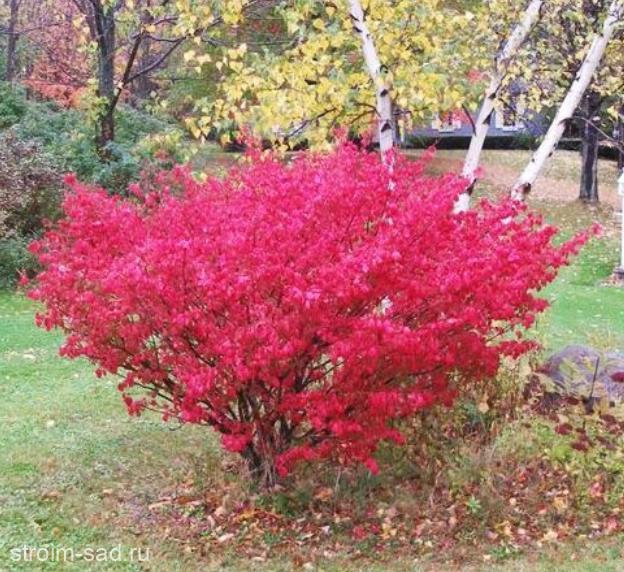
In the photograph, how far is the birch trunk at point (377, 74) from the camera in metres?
6.77

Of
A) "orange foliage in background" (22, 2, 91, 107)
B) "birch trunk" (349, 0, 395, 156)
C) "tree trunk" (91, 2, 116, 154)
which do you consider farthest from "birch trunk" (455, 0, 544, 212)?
"orange foliage in background" (22, 2, 91, 107)

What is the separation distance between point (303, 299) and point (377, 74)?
3.36 meters

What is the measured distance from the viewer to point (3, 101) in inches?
677

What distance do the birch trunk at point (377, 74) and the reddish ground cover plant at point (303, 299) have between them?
75.5 inches

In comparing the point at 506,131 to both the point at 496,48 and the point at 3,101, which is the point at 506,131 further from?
the point at 496,48

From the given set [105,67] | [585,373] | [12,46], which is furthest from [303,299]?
[12,46]

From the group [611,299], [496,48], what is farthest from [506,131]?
[496,48]

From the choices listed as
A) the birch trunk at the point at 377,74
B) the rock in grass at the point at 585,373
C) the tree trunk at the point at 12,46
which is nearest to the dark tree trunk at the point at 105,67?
the tree trunk at the point at 12,46

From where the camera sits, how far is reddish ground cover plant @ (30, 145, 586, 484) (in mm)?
4027

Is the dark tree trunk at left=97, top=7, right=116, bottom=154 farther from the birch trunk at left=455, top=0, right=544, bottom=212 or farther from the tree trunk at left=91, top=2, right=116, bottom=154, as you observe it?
the birch trunk at left=455, top=0, right=544, bottom=212

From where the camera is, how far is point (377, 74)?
667 centimetres

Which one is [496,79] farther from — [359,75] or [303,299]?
[303,299]

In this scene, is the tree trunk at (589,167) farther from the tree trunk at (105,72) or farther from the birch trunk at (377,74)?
the birch trunk at (377,74)

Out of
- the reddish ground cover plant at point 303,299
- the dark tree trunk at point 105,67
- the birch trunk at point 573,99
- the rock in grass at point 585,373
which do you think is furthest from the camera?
the dark tree trunk at point 105,67
